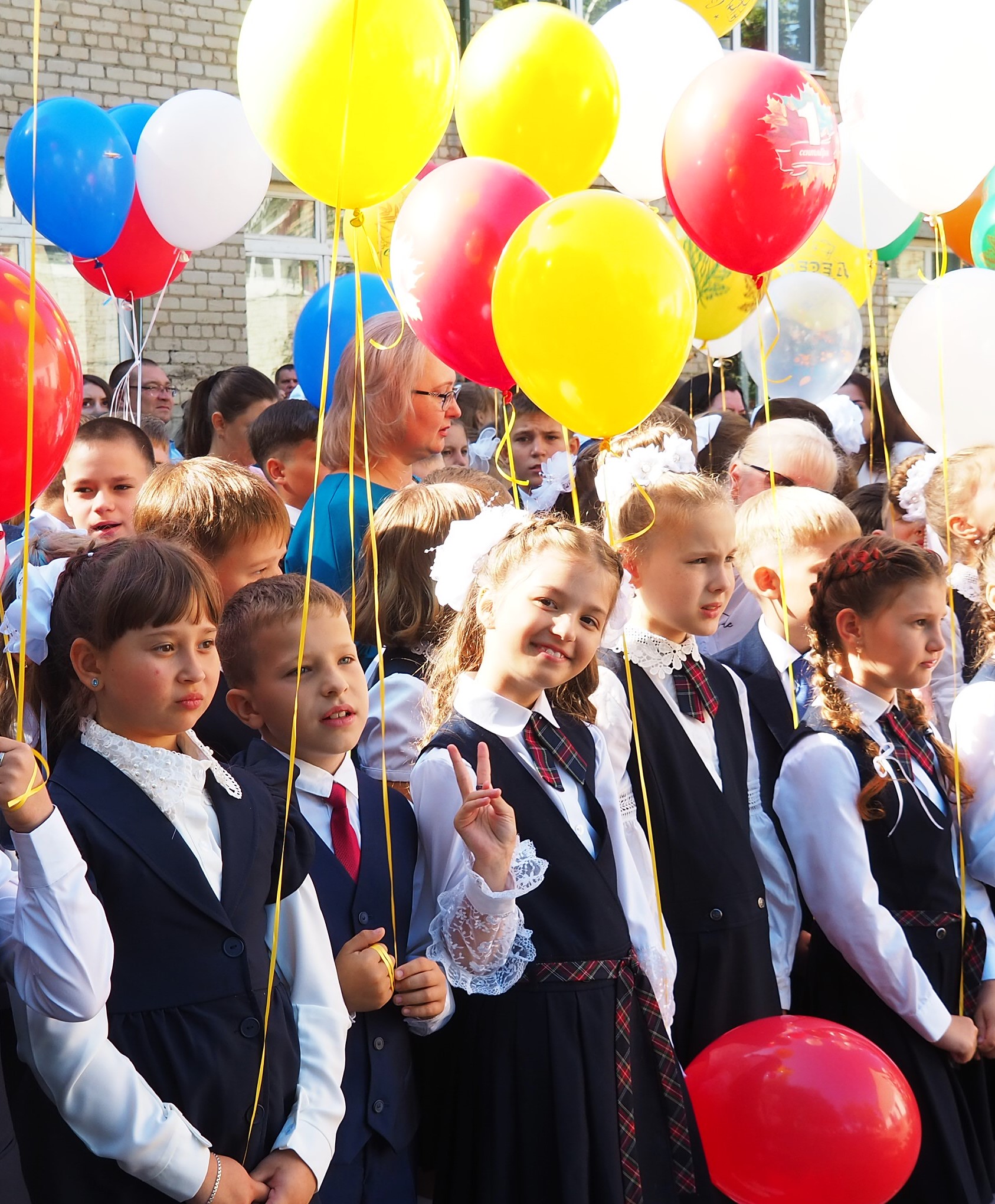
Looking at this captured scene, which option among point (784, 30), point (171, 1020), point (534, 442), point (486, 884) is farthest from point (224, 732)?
point (784, 30)

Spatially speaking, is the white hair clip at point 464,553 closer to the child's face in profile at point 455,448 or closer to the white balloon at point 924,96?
the white balloon at point 924,96

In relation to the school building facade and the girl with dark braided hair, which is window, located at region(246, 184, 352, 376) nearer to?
the school building facade

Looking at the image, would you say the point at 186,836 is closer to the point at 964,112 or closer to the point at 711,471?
the point at 964,112

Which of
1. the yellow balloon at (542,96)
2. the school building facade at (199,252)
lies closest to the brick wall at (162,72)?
the school building facade at (199,252)

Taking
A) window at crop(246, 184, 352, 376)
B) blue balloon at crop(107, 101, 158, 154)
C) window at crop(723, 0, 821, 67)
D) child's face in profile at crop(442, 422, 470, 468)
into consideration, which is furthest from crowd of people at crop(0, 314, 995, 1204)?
window at crop(723, 0, 821, 67)

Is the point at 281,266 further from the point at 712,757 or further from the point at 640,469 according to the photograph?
the point at 712,757

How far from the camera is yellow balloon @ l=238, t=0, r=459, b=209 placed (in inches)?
93.1

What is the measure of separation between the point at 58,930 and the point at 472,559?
1.08m

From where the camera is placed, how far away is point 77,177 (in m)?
4.54

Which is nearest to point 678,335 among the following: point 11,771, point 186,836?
point 186,836

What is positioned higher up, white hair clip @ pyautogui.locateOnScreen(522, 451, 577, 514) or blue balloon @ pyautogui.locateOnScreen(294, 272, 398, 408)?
blue balloon @ pyautogui.locateOnScreen(294, 272, 398, 408)

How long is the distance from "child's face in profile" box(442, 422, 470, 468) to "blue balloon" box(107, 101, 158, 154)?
1660 mm

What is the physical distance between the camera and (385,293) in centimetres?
443

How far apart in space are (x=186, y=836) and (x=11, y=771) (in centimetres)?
36
